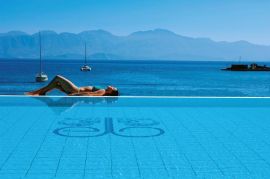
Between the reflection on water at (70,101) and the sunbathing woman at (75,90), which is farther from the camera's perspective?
the sunbathing woman at (75,90)
